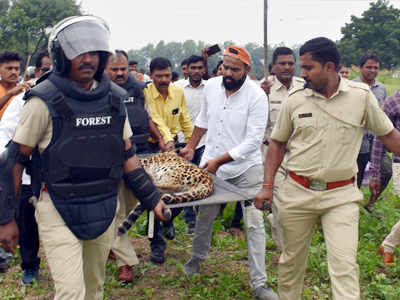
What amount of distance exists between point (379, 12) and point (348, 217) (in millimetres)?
56708

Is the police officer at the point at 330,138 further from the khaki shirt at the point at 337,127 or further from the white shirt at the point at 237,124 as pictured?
the white shirt at the point at 237,124

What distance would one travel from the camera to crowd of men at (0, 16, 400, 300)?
2.82 metres

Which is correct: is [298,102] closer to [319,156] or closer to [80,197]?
[319,156]

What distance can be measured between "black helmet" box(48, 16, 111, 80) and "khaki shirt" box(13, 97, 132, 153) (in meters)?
0.26

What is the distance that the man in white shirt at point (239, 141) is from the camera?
14.4 ft

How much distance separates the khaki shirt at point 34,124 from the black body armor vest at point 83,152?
0.13 feet

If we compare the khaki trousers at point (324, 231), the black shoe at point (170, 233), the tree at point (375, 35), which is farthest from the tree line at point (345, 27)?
the khaki trousers at point (324, 231)

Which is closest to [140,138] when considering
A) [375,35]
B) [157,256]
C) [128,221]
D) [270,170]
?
[128,221]

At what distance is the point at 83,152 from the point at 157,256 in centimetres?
262

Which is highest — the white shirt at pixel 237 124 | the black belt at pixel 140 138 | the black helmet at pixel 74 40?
the black helmet at pixel 74 40

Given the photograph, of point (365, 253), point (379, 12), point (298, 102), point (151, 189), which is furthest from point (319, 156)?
point (379, 12)

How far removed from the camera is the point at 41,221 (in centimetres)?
292

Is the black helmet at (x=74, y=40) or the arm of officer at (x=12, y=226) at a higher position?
the black helmet at (x=74, y=40)

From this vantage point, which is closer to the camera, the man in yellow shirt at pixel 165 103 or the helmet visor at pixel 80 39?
the helmet visor at pixel 80 39
